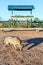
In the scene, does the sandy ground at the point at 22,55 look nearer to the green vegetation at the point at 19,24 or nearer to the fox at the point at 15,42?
the fox at the point at 15,42

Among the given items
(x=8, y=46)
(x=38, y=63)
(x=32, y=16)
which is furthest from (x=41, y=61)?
(x=32, y=16)

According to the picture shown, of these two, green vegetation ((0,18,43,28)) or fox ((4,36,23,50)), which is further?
green vegetation ((0,18,43,28))

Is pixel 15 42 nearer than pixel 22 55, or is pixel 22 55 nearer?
pixel 22 55

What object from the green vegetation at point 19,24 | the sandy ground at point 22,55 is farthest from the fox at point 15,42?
the green vegetation at point 19,24

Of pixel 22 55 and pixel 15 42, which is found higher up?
pixel 15 42

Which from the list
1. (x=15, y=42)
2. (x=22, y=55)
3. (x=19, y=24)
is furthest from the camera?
(x=19, y=24)

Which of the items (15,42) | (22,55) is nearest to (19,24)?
(15,42)

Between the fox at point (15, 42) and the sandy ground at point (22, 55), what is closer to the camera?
the sandy ground at point (22, 55)

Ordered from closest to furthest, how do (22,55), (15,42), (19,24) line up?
(22,55)
(15,42)
(19,24)

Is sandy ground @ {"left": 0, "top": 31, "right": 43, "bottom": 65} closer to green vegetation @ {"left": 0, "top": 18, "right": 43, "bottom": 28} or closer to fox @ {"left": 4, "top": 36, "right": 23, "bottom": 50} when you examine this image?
fox @ {"left": 4, "top": 36, "right": 23, "bottom": 50}

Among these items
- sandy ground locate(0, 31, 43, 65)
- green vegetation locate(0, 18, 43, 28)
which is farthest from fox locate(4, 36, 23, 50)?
green vegetation locate(0, 18, 43, 28)

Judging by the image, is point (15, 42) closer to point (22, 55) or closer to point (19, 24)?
point (22, 55)

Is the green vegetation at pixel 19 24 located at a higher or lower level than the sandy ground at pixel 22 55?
higher

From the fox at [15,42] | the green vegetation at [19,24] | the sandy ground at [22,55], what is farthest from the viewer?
the green vegetation at [19,24]
